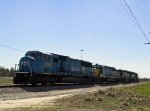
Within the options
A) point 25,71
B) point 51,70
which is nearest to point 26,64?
point 25,71

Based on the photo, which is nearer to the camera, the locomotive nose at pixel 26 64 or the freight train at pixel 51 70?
the freight train at pixel 51 70

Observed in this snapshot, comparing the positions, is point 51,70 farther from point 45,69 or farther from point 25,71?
point 25,71

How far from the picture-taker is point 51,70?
143 ft

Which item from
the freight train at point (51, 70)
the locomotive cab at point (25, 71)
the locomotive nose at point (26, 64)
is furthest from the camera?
the locomotive nose at point (26, 64)

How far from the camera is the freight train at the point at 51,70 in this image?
38.1 metres

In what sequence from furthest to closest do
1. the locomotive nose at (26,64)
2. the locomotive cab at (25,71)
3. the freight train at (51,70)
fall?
1. the locomotive nose at (26,64)
2. the freight train at (51,70)
3. the locomotive cab at (25,71)

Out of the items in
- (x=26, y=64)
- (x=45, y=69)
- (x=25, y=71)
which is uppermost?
(x=26, y=64)

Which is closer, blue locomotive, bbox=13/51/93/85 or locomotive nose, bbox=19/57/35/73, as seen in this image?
blue locomotive, bbox=13/51/93/85

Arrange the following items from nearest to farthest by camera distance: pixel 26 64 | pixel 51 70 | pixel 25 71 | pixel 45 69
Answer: pixel 25 71 → pixel 26 64 → pixel 45 69 → pixel 51 70

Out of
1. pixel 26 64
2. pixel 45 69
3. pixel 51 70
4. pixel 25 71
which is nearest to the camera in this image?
pixel 25 71

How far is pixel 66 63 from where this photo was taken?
49.9m

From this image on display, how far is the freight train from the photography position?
38062 mm

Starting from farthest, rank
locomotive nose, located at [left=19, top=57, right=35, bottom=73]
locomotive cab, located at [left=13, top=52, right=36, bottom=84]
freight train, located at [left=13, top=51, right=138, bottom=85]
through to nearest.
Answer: locomotive nose, located at [left=19, top=57, right=35, bottom=73]
freight train, located at [left=13, top=51, right=138, bottom=85]
locomotive cab, located at [left=13, top=52, right=36, bottom=84]

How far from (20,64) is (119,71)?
51.6m
